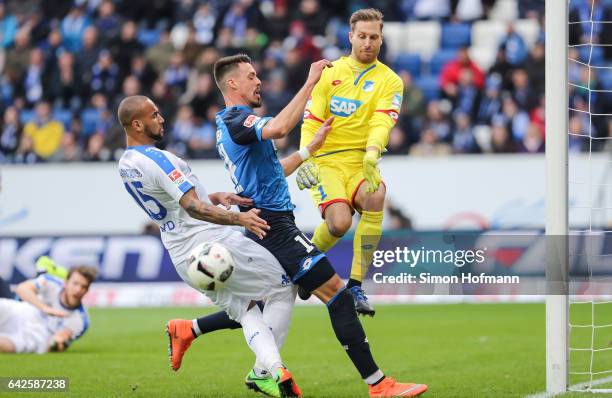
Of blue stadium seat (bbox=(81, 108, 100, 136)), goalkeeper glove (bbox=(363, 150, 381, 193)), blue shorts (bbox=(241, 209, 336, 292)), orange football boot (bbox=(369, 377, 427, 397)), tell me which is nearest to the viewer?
orange football boot (bbox=(369, 377, 427, 397))

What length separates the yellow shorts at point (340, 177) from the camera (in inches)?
364

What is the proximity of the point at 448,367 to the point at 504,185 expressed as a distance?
25.1 feet

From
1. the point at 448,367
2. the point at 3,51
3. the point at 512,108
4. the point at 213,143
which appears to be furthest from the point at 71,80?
the point at 448,367

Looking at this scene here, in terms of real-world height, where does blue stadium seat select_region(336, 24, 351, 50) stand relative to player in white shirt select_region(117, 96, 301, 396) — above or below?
above

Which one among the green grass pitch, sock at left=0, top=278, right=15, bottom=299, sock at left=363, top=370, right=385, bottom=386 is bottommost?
the green grass pitch

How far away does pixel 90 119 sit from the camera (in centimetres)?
2147

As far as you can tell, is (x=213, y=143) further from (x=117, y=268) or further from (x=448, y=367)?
(x=448, y=367)

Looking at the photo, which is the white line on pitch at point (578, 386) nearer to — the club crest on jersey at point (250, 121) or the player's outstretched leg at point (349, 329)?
the player's outstretched leg at point (349, 329)

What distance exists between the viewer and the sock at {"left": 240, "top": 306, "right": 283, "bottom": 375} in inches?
316

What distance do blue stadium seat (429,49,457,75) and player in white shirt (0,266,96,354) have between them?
1040cm

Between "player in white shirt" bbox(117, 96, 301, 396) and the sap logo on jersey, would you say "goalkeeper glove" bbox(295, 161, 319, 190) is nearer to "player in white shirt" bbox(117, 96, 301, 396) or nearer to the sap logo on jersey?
"player in white shirt" bbox(117, 96, 301, 396)

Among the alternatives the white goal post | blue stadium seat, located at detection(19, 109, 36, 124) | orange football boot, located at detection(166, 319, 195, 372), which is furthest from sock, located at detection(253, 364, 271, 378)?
blue stadium seat, located at detection(19, 109, 36, 124)

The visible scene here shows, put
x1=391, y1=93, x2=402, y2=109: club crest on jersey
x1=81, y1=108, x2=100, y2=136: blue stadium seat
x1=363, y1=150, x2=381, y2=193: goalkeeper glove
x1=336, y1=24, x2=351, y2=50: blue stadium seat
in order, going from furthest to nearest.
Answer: x1=336, y1=24, x2=351, y2=50: blue stadium seat < x1=81, y1=108, x2=100, y2=136: blue stadium seat < x1=391, y1=93, x2=402, y2=109: club crest on jersey < x1=363, y1=150, x2=381, y2=193: goalkeeper glove

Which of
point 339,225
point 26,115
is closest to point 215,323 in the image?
point 339,225
